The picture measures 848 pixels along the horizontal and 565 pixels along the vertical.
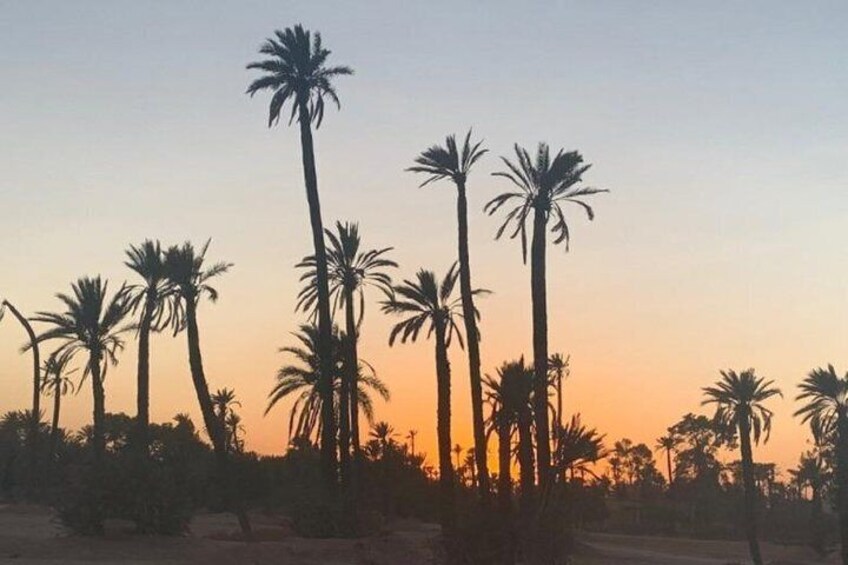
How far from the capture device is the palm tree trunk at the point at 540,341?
125 feet

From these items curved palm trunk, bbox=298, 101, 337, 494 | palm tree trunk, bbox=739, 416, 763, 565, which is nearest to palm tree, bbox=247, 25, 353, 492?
curved palm trunk, bbox=298, 101, 337, 494

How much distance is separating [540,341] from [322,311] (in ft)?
32.0

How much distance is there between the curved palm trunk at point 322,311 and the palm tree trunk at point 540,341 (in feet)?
27.3

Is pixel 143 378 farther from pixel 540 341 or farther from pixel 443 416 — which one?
pixel 540 341

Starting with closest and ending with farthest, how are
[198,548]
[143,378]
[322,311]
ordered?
[198,548] → [322,311] → [143,378]

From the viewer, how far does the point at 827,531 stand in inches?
3046

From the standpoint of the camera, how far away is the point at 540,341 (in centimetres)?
3950

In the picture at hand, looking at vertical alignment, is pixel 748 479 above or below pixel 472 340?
below

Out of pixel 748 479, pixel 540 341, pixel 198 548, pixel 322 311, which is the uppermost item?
pixel 322 311

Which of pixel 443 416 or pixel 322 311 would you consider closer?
pixel 322 311

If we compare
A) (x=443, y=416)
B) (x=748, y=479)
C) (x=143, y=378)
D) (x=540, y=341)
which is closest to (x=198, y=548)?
(x=540, y=341)

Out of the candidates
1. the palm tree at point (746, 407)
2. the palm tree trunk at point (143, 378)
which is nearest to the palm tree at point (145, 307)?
the palm tree trunk at point (143, 378)

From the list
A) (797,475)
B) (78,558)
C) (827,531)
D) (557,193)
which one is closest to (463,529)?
(78,558)

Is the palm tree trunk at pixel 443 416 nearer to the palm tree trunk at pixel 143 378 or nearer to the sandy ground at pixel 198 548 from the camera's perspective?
the sandy ground at pixel 198 548
